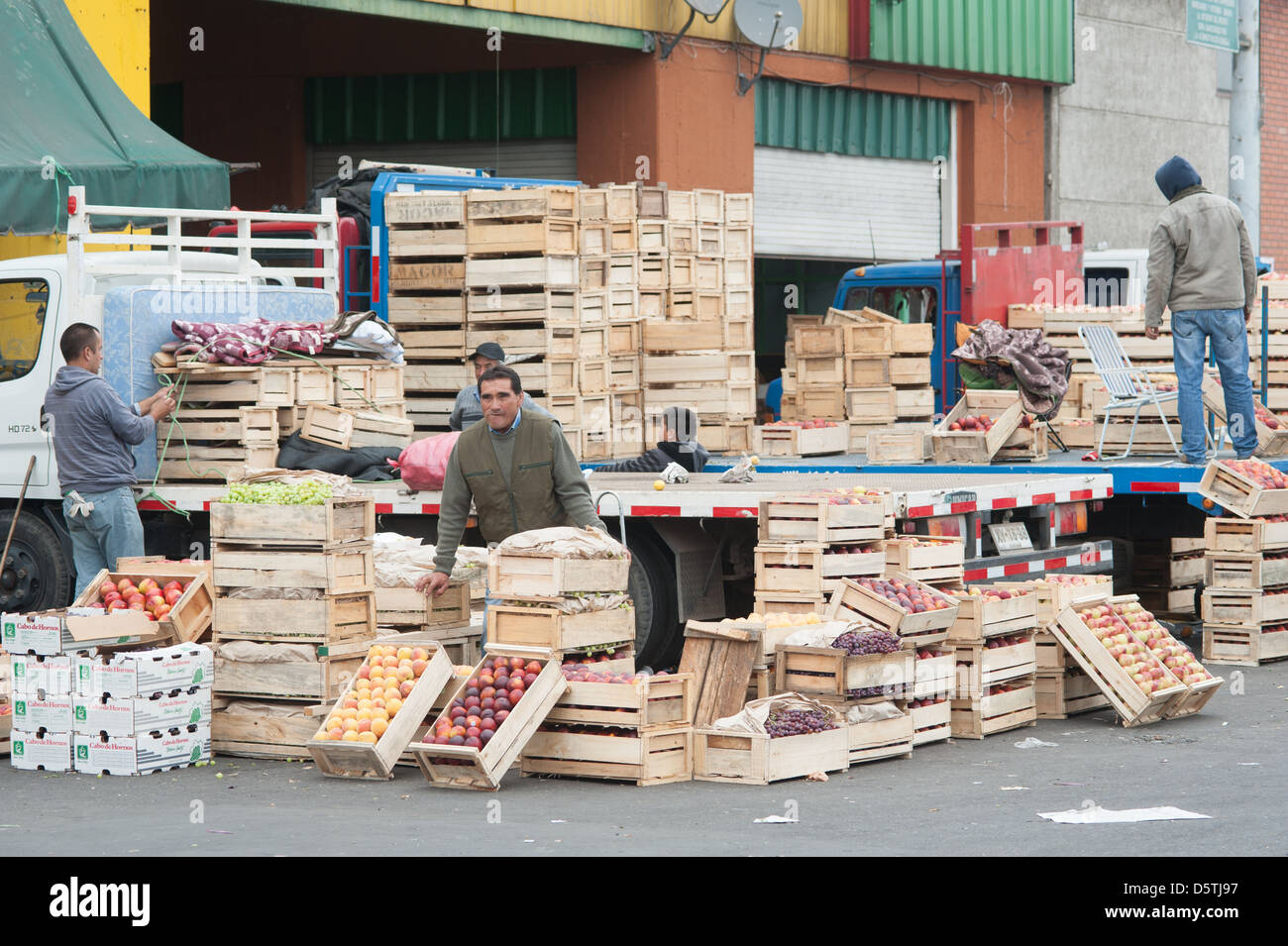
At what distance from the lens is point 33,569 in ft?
42.2

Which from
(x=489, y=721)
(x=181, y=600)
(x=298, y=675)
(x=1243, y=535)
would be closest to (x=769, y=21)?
(x=1243, y=535)

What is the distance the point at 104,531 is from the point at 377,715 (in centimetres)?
327

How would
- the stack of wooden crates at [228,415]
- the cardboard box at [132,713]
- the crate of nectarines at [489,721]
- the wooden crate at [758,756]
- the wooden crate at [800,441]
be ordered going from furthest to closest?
1. the wooden crate at [800,441]
2. the stack of wooden crates at [228,415]
3. the cardboard box at [132,713]
4. the wooden crate at [758,756]
5. the crate of nectarines at [489,721]

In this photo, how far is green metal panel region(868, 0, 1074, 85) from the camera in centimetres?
→ 2636

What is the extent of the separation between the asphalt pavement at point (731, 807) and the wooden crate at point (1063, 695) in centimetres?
53

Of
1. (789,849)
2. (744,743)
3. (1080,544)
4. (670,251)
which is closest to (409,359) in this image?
(670,251)

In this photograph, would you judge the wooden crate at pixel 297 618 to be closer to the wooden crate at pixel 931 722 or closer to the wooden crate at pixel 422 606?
the wooden crate at pixel 422 606

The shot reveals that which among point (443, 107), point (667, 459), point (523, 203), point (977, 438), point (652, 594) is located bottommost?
point (652, 594)

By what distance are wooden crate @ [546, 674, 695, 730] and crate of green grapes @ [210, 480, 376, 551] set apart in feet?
5.33

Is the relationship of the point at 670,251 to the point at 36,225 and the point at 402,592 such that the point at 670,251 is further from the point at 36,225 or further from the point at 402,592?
the point at 402,592

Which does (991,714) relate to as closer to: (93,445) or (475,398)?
(475,398)

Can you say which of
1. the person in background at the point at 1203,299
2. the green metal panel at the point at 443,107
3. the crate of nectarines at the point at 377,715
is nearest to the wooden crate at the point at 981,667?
the crate of nectarines at the point at 377,715

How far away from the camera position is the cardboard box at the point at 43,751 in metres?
9.74

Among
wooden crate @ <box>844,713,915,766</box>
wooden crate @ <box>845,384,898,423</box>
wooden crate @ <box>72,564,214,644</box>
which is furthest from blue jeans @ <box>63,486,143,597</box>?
wooden crate @ <box>845,384,898,423</box>
